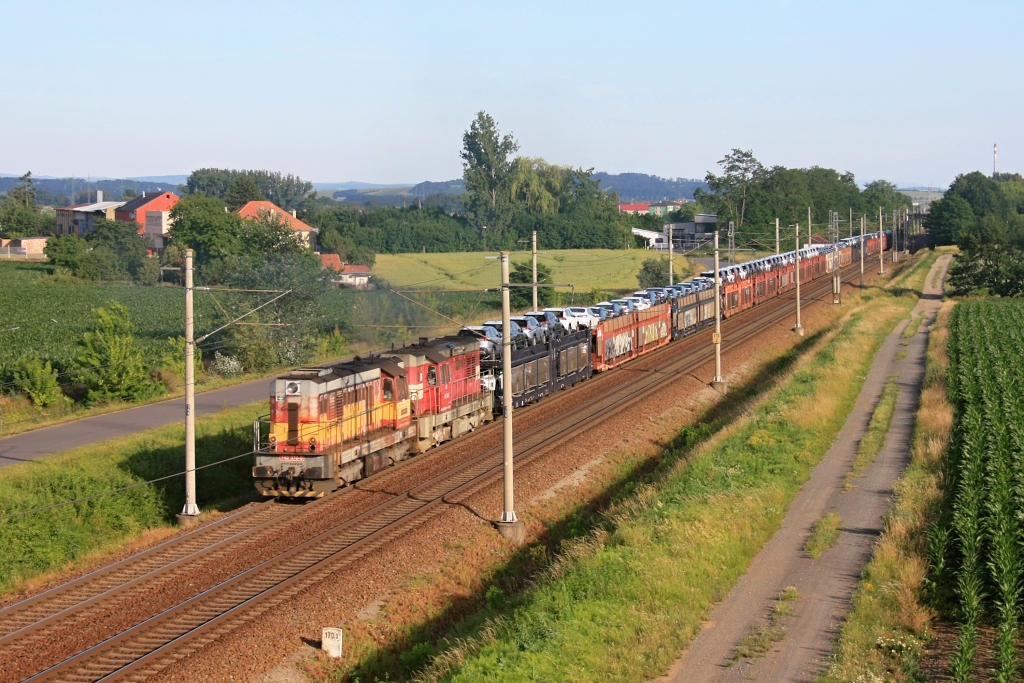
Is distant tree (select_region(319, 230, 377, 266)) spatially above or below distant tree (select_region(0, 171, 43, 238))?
below

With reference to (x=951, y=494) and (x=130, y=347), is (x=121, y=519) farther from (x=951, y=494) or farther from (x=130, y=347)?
(x=951, y=494)

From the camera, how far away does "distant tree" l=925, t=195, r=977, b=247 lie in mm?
161625

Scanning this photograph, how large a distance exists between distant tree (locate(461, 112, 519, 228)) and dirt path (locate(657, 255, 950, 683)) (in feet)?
377

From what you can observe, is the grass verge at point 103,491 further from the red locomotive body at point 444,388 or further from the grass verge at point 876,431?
the grass verge at point 876,431

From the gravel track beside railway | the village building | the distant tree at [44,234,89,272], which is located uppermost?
the village building

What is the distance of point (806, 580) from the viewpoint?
1992 cm

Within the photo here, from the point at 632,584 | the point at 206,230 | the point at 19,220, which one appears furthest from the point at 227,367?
the point at 19,220

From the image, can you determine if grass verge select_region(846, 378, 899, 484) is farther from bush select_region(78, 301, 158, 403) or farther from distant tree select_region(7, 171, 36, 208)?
distant tree select_region(7, 171, 36, 208)

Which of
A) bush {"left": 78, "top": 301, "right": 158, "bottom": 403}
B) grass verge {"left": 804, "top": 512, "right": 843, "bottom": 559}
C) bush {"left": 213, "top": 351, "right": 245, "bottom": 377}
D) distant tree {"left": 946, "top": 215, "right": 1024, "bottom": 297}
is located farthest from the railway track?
distant tree {"left": 946, "top": 215, "right": 1024, "bottom": 297}

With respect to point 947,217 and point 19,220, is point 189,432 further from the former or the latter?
point 947,217

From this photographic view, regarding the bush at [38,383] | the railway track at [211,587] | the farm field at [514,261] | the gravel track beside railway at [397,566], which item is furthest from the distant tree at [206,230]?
the railway track at [211,587]

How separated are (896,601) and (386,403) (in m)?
16.6

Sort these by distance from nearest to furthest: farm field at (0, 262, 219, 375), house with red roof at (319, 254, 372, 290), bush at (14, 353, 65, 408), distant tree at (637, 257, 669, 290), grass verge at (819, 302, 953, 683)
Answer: grass verge at (819, 302, 953, 683), bush at (14, 353, 65, 408), farm field at (0, 262, 219, 375), house with red roof at (319, 254, 372, 290), distant tree at (637, 257, 669, 290)

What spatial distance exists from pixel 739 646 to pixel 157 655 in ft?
32.7
